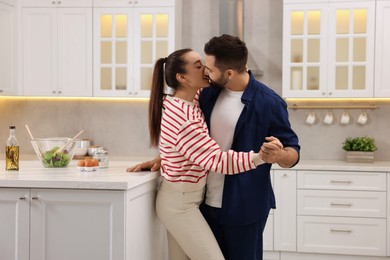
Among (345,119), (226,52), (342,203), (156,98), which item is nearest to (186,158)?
(156,98)

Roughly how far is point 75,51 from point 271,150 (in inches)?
127

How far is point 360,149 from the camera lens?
4.93 m

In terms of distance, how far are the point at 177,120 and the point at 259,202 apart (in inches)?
20.9

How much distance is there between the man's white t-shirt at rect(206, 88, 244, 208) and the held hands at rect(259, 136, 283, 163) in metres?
0.27

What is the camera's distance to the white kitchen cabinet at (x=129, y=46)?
512 centimetres

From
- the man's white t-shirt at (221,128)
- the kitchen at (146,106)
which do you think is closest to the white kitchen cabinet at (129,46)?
the kitchen at (146,106)

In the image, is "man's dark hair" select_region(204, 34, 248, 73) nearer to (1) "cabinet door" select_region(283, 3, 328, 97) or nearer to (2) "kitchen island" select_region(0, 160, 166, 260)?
(2) "kitchen island" select_region(0, 160, 166, 260)

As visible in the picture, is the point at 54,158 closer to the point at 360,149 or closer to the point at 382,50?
the point at 360,149

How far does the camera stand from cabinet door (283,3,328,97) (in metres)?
4.91

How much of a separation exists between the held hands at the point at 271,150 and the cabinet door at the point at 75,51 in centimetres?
308

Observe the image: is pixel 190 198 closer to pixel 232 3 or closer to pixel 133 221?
pixel 133 221

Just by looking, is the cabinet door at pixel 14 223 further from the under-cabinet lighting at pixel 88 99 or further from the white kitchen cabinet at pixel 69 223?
the under-cabinet lighting at pixel 88 99

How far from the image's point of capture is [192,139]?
2498 mm

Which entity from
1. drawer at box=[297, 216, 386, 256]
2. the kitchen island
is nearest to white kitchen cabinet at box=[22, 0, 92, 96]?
drawer at box=[297, 216, 386, 256]
